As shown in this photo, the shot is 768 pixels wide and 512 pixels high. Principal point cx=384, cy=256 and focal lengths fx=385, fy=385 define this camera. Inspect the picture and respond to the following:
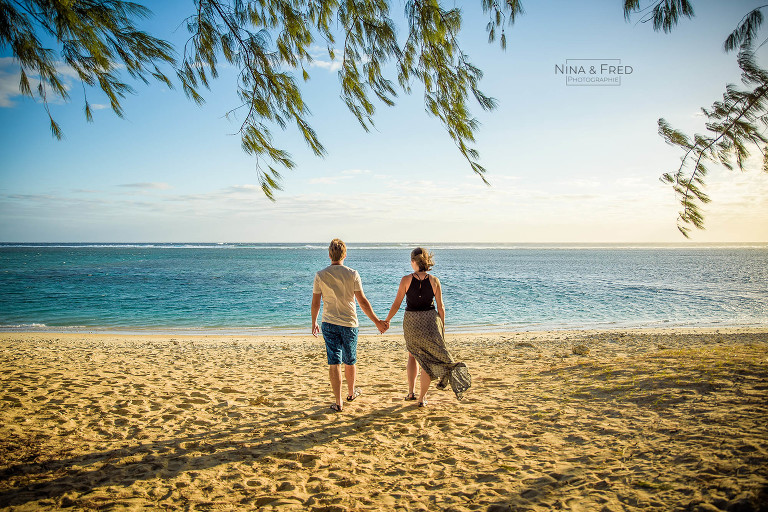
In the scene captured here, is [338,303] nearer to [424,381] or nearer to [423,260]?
[423,260]

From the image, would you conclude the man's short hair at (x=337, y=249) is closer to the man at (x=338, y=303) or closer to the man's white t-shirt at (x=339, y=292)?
the man at (x=338, y=303)

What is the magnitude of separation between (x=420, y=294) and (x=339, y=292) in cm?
94

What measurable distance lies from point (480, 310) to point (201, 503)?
16769 millimetres

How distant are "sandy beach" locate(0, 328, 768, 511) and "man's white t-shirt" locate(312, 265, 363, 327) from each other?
124 cm

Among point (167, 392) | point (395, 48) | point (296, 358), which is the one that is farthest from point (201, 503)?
point (296, 358)

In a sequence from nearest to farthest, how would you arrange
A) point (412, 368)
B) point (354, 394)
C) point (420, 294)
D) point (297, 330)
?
point (420, 294), point (412, 368), point (354, 394), point (297, 330)

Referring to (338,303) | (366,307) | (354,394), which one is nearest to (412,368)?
(354,394)

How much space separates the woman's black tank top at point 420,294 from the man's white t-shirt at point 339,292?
2.02 feet

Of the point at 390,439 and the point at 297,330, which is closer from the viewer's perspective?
the point at 390,439

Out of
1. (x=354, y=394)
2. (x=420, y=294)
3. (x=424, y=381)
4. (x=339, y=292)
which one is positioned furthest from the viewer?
(x=354, y=394)

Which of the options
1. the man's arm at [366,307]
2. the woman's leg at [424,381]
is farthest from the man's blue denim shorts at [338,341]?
the woman's leg at [424,381]

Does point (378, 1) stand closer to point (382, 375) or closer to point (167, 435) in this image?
point (167, 435)

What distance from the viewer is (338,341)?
4.46m

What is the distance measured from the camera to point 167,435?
4.09 meters
